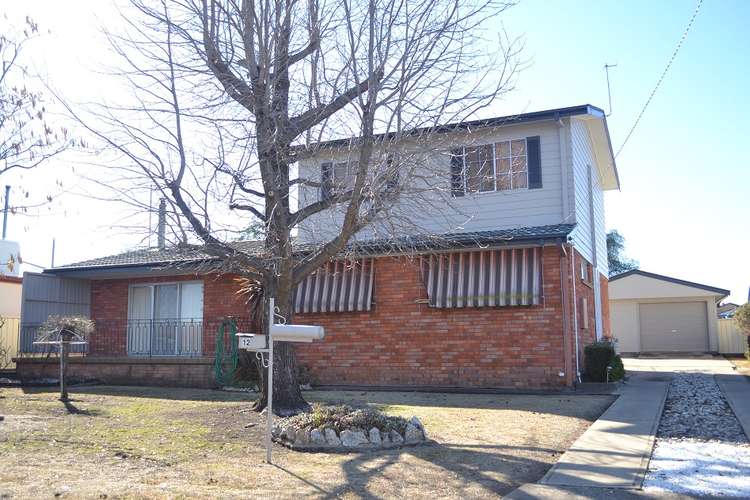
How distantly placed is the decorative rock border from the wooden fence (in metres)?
14.0

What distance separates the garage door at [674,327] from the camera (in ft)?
100.0

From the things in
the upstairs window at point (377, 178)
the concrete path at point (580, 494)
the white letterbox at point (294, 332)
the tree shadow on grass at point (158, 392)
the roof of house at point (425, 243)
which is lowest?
the concrete path at point (580, 494)

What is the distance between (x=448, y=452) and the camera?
23.9 ft

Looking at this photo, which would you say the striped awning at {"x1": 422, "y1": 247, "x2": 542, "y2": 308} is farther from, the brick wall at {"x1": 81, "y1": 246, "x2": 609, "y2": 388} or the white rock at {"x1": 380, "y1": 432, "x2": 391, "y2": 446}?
the white rock at {"x1": 380, "y1": 432, "x2": 391, "y2": 446}

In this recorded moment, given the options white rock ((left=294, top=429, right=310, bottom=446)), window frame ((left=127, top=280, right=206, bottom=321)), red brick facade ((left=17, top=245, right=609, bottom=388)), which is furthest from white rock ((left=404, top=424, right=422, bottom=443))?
window frame ((left=127, top=280, right=206, bottom=321))

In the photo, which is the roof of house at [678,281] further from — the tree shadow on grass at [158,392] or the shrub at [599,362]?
the tree shadow on grass at [158,392]

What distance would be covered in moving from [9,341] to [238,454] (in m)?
15.3

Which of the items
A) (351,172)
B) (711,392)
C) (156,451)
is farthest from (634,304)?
(156,451)

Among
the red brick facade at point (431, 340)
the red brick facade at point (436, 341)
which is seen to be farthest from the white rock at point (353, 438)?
the red brick facade at point (436, 341)

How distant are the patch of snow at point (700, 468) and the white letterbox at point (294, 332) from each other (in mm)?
3376

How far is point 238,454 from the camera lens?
23.3ft

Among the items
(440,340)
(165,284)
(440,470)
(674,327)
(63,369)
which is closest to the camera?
(440,470)

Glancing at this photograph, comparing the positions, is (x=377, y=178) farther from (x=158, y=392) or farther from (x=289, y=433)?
(x=158, y=392)

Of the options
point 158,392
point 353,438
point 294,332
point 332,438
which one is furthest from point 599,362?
point 294,332
